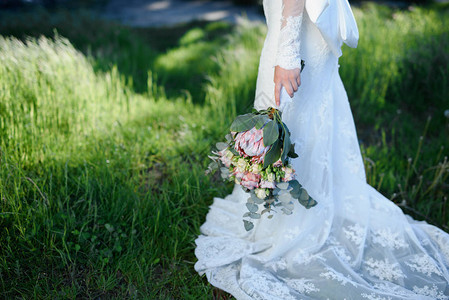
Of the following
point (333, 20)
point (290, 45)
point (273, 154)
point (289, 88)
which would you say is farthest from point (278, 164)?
point (333, 20)

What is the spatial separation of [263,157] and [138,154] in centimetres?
135

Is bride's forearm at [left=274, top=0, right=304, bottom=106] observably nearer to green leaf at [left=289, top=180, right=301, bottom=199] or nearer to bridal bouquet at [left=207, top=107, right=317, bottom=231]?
bridal bouquet at [left=207, top=107, right=317, bottom=231]

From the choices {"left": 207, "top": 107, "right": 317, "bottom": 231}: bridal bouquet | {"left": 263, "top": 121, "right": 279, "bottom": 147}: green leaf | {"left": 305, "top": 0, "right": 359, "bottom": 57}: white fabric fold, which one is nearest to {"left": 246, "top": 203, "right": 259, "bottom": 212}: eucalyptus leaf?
{"left": 207, "top": 107, "right": 317, "bottom": 231}: bridal bouquet

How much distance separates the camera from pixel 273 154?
155 cm

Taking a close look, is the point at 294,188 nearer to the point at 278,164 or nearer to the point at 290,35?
the point at 278,164

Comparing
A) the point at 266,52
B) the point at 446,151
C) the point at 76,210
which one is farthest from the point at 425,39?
the point at 76,210

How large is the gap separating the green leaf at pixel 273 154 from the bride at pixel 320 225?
235 millimetres

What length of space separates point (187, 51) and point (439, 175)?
13.1 feet

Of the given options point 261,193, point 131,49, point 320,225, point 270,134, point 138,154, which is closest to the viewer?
point 270,134

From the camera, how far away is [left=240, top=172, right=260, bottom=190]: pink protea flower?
1588 millimetres

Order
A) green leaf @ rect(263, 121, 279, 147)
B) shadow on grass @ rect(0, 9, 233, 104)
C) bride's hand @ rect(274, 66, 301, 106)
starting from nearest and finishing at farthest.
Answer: green leaf @ rect(263, 121, 279, 147) < bride's hand @ rect(274, 66, 301, 106) < shadow on grass @ rect(0, 9, 233, 104)

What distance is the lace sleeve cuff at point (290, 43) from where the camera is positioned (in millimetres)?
1587

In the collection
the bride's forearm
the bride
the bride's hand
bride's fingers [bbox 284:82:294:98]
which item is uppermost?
the bride's forearm

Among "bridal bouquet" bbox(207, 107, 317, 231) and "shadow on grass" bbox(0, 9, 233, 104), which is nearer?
"bridal bouquet" bbox(207, 107, 317, 231)
